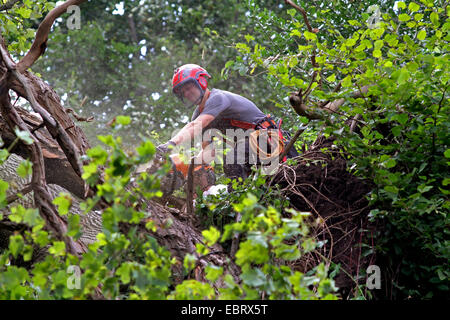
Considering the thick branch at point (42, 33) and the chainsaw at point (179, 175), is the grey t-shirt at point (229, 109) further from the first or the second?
the thick branch at point (42, 33)

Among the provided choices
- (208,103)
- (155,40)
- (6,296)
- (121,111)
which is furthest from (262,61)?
(155,40)

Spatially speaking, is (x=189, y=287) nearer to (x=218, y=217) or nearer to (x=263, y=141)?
(x=218, y=217)

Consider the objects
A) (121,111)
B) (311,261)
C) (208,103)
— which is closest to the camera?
(311,261)

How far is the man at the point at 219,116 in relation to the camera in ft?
17.4

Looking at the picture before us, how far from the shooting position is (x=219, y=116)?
18.7 ft

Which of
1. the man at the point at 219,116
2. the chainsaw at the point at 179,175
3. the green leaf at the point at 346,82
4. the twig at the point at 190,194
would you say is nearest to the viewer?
the green leaf at the point at 346,82

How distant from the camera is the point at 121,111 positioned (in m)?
14.6

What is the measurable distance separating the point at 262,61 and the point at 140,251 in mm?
1946

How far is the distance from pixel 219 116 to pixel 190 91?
24.8 inches

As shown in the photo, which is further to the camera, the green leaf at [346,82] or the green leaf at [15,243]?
the green leaf at [346,82]

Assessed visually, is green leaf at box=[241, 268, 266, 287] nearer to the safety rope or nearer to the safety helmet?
the safety rope

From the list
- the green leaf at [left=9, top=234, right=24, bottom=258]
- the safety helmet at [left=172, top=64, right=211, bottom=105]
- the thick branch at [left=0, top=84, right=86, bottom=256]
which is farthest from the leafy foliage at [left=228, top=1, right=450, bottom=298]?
the safety helmet at [left=172, top=64, right=211, bottom=105]

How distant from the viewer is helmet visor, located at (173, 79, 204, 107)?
6.07 meters

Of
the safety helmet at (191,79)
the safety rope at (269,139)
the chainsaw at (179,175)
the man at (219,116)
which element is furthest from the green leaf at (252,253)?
the safety helmet at (191,79)
